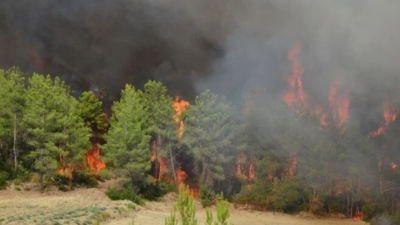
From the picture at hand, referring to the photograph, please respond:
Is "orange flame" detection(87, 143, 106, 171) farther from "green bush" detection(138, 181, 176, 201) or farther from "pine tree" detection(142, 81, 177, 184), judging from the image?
"green bush" detection(138, 181, 176, 201)

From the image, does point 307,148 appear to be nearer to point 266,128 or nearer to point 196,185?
point 266,128

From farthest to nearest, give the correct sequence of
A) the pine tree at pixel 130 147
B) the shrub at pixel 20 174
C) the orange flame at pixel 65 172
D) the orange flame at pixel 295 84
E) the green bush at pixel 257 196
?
the orange flame at pixel 295 84
the orange flame at pixel 65 172
the green bush at pixel 257 196
the pine tree at pixel 130 147
the shrub at pixel 20 174

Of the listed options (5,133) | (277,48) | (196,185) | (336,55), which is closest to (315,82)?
(336,55)

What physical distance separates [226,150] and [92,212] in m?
19.4

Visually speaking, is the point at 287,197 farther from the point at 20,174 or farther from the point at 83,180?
the point at 20,174

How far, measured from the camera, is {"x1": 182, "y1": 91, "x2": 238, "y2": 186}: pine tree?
41.2 m

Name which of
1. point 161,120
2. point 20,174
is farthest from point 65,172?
point 161,120

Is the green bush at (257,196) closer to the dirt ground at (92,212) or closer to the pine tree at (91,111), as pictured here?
the dirt ground at (92,212)

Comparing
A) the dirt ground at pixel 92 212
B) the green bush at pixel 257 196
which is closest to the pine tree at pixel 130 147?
the dirt ground at pixel 92 212

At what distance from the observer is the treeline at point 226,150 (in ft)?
123

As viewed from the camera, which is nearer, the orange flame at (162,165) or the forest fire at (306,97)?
the forest fire at (306,97)

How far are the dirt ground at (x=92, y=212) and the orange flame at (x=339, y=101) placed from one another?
48.0 feet

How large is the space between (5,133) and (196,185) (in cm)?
2380

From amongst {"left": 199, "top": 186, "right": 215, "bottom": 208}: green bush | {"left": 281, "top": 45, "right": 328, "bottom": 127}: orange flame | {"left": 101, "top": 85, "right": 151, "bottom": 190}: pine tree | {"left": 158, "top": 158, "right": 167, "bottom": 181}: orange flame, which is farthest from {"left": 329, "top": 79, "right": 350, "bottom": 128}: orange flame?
{"left": 101, "top": 85, "right": 151, "bottom": 190}: pine tree
